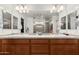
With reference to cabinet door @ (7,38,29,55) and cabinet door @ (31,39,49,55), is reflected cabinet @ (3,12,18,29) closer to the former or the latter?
cabinet door @ (7,38,29,55)

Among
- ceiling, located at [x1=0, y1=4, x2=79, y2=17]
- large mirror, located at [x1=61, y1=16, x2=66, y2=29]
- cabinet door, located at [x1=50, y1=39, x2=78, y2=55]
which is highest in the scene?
ceiling, located at [x1=0, y1=4, x2=79, y2=17]

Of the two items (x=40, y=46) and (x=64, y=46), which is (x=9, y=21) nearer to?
(x=40, y=46)

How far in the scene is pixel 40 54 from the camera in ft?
20.5

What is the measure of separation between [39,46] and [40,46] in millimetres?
39

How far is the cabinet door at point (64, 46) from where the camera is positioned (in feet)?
20.2

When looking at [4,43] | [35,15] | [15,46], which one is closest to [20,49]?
[15,46]

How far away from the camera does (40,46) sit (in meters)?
6.20

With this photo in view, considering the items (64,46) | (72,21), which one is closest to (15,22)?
(64,46)

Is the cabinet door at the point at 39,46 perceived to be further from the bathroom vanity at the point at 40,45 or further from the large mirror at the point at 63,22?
the large mirror at the point at 63,22

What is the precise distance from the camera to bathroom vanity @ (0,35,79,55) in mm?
6160

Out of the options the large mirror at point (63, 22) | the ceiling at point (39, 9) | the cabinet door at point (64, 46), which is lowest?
the cabinet door at point (64, 46)

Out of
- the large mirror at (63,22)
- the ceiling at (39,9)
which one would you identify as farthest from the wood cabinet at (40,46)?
the ceiling at (39,9)

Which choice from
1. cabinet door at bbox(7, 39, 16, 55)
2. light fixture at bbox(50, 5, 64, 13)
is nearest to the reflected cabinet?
cabinet door at bbox(7, 39, 16, 55)
